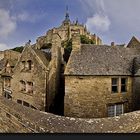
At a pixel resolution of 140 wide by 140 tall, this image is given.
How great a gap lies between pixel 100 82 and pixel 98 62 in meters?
0.64

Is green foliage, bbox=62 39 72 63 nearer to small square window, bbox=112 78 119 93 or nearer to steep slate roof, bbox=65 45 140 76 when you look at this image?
steep slate roof, bbox=65 45 140 76

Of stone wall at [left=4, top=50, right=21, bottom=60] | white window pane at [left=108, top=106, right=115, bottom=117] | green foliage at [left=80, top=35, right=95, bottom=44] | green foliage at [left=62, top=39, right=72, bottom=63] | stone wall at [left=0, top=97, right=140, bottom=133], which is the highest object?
green foliage at [left=80, top=35, right=95, bottom=44]

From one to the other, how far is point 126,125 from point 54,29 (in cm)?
226

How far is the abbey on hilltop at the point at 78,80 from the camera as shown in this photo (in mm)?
6617

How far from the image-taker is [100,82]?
6.86 m

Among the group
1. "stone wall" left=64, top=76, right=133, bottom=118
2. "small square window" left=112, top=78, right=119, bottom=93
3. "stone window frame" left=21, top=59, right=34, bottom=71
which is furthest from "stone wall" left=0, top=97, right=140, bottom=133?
"small square window" left=112, top=78, right=119, bottom=93

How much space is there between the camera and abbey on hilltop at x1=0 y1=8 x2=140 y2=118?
6.62 metres

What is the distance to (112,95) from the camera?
7031 mm

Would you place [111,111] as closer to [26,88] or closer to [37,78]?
[37,78]

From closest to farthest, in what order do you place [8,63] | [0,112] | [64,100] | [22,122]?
[22,122] → [0,112] → [64,100] → [8,63]

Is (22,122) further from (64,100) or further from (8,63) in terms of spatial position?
(8,63)

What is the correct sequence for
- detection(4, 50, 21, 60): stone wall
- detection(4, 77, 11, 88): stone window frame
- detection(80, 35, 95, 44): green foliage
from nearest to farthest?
detection(4, 50, 21, 60): stone wall
detection(80, 35, 95, 44): green foliage
detection(4, 77, 11, 88): stone window frame

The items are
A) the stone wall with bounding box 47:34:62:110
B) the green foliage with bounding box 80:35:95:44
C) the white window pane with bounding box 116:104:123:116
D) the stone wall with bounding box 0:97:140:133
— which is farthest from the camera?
the stone wall with bounding box 47:34:62:110

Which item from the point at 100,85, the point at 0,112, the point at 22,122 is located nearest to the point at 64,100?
the point at 100,85
